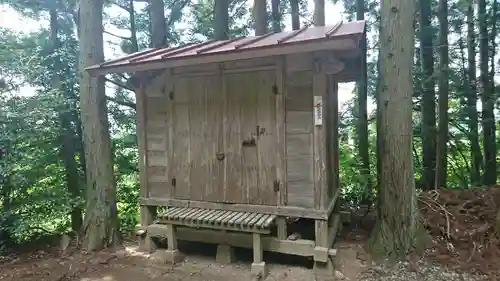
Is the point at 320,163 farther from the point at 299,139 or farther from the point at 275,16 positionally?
the point at 275,16

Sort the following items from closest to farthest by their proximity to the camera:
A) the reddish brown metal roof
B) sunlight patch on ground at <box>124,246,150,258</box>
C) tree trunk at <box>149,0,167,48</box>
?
1. the reddish brown metal roof
2. sunlight patch on ground at <box>124,246,150,258</box>
3. tree trunk at <box>149,0,167,48</box>

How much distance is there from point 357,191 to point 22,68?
6.61 meters

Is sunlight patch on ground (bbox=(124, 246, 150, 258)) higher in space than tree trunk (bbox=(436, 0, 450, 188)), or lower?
lower

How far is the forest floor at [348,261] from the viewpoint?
3594 millimetres

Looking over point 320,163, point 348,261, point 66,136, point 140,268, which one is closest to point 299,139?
point 320,163

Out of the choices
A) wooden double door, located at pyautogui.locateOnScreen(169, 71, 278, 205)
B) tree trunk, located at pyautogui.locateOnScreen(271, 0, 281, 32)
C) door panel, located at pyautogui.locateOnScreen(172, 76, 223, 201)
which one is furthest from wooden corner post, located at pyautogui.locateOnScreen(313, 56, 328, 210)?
tree trunk, located at pyautogui.locateOnScreen(271, 0, 281, 32)

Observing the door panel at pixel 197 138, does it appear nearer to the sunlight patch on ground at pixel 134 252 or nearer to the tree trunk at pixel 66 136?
the sunlight patch on ground at pixel 134 252

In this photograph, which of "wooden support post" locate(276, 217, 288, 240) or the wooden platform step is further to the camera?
"wooden support post" locate(276, 217, 288, 240)

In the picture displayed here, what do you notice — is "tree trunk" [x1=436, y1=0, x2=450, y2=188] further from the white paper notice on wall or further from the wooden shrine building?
the white paper notice on wall

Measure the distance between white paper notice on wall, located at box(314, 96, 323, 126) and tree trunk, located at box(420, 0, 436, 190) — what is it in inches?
203

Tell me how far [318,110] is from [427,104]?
5.46 meters

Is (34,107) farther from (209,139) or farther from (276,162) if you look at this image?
(276,162)

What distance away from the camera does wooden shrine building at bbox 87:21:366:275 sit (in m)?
3.67

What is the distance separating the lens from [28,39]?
6000mm
